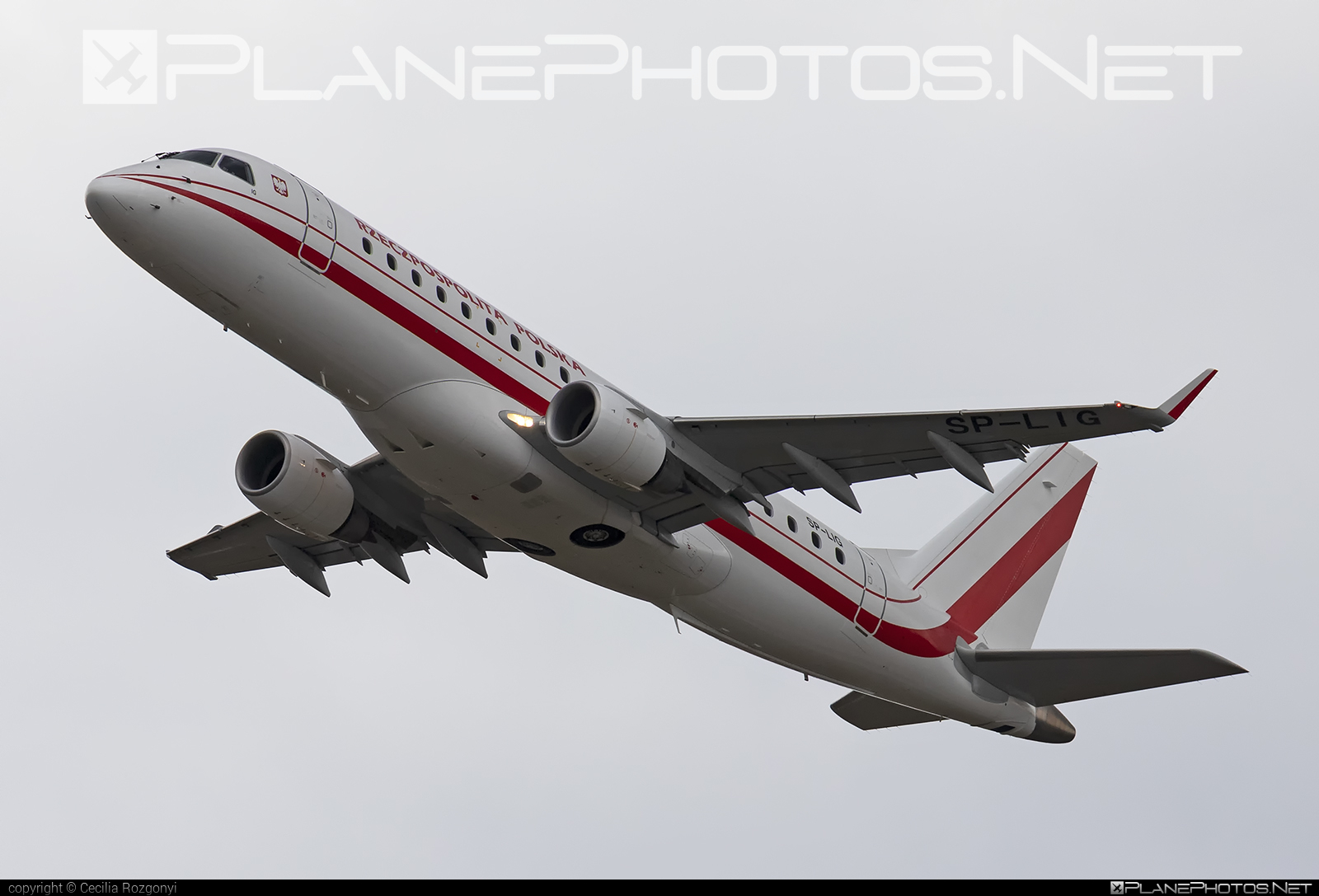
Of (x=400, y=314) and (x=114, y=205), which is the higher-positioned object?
(x=114, y=205)

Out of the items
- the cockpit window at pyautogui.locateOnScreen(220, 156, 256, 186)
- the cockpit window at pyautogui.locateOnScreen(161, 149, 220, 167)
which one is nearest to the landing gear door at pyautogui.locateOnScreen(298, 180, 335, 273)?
the cockpit window at pyautogui.locateOnScreen(220, 156, 256, 186)

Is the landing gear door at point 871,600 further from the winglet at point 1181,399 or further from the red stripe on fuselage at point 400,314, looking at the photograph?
the winglet at point 1181,399

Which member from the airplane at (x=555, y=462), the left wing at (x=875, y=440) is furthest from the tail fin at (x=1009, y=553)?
the left wing at (x=875, y=440)

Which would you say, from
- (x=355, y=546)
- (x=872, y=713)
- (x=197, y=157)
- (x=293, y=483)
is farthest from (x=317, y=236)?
(x=872, y=713)

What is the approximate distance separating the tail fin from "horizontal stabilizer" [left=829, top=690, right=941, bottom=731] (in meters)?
2.21

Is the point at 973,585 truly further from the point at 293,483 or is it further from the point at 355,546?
the point at 293,483

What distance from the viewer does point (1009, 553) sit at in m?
31.5

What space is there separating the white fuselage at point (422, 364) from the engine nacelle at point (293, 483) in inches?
122

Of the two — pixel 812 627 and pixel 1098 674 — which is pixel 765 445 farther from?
pixel 1098 674

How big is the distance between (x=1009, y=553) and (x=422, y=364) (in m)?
15.3

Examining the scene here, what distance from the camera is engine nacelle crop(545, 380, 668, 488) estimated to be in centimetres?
2094

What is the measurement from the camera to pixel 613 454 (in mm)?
21062

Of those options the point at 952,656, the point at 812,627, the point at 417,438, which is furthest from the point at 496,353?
the point at 952,656

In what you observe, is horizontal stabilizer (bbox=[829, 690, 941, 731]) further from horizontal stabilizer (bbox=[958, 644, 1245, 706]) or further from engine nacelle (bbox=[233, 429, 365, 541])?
engine nacelle (bbox=[233, 429, 365, 541])
